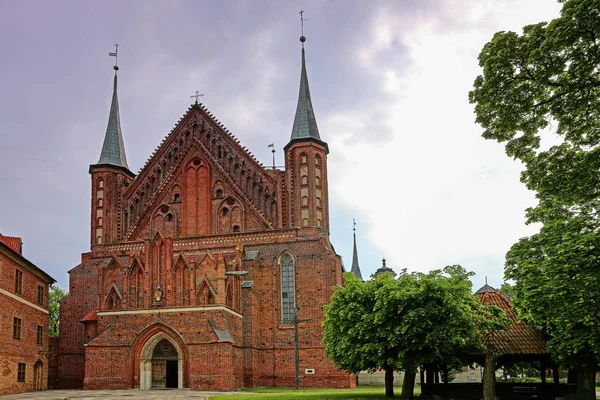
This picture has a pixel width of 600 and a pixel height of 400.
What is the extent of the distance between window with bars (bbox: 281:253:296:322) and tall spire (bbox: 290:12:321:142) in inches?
357

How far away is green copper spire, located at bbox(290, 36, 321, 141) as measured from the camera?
156ft

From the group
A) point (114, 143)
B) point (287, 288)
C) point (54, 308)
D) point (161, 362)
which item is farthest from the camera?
point (54, 308)

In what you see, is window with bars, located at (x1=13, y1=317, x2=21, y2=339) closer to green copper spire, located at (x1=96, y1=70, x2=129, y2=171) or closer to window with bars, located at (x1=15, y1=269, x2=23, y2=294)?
window with bars, located at (x1=15, y1=269, x2=23, y2=294)

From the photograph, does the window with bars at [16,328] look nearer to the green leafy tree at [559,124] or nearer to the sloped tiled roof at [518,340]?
the sloped tiled roof at [518,340]

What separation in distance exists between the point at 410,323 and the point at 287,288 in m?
16.8

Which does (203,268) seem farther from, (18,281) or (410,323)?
(410,323)

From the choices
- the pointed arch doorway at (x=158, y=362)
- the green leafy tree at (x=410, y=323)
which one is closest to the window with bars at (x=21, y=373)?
the pointed arch doorway at (x=158, y=362)

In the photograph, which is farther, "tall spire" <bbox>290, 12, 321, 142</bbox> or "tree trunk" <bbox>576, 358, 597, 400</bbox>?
"tall spire" <bbox>290, 12, 321, 142</bbox>

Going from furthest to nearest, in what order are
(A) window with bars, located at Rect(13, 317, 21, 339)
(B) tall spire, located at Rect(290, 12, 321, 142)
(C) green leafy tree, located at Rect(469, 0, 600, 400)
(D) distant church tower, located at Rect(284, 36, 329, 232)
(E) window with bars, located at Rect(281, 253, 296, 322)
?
1. (B) tall spire, located at Rect(290, 12, 321, 142)
2. (D) distant church tower, located at Rect(284, 36, 329, 232)
3. (E) window with bars, located at Rect(281, 253, 296, 322)
4. (A) window with bars, located at Rect(13, 317, 21, 339)
5. (C) green leafy tree, located at Rect(469, 0, 600, 400)

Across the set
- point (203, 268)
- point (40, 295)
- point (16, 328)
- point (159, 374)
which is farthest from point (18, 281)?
point (203, 268)

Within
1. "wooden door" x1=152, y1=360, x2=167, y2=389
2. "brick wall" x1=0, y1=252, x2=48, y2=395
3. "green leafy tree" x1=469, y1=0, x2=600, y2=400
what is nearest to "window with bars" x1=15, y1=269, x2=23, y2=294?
"brick wall" x1=0, y1=252, x2=48, y2=395

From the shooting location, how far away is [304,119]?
158 feet

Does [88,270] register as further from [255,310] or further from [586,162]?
[586,162]

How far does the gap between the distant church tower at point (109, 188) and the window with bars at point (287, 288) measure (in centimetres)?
1377
